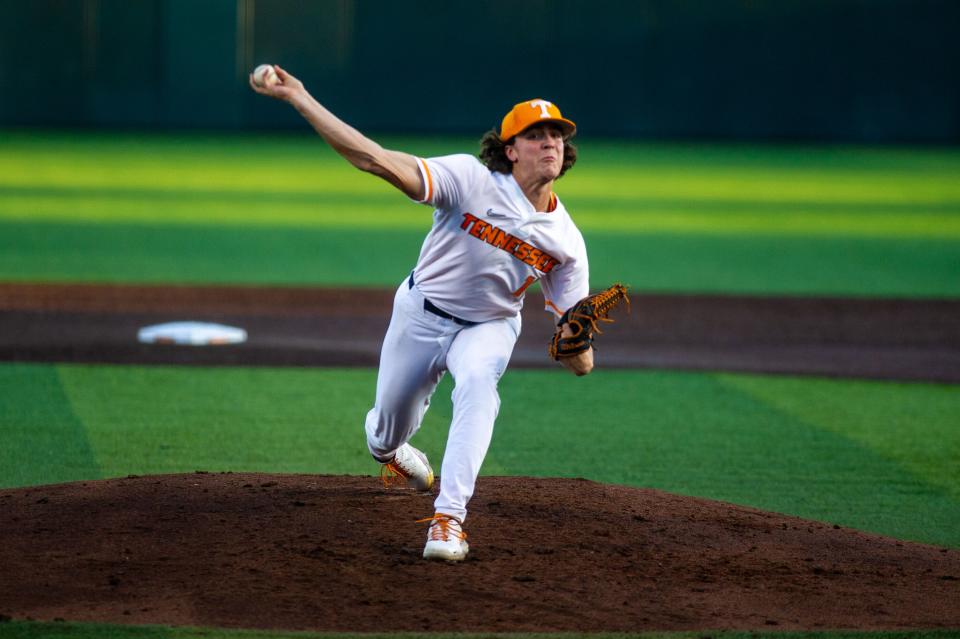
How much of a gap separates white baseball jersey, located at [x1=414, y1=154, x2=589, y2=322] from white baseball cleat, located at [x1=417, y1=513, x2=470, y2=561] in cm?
93

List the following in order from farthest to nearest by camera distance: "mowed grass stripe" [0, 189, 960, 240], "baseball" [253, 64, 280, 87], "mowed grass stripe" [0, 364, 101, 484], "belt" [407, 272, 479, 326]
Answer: "mowed grass stripe" [0, 189, 960, 240] → "mowed grass stripe" [0, 364, 101, 484] → "belt" [407, 272, 479, 326] → "baseball" [253, 64, 280, 87]

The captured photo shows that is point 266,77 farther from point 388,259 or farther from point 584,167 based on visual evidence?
point 584,167

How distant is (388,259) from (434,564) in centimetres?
1172

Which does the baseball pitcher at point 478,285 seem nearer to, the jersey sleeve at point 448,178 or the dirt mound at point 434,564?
the jersey sleeve at point 448,178

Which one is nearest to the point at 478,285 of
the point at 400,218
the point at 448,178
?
the point at 448,178

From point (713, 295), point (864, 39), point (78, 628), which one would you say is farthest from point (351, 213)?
point (864, 39)

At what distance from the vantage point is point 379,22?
36438 millimetres

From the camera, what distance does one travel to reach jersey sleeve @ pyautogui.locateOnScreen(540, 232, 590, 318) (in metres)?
6.16

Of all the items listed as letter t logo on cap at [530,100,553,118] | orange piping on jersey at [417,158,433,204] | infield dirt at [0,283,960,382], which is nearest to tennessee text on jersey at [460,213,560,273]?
orange piping on jersey at [417,158,433,204]

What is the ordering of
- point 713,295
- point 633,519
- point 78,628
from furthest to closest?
1. point 713,295
2. point 633,519
3. point 78,628

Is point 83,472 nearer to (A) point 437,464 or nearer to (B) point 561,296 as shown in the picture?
(A) point 437,464

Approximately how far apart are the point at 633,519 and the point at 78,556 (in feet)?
7.90

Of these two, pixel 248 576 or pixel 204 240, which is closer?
pixel 248 576

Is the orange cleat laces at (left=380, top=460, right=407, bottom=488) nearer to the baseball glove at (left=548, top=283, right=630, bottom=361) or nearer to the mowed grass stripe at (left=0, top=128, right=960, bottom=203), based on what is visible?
the baseball glove at (left=548, top=283, right=630, bottom=361)
